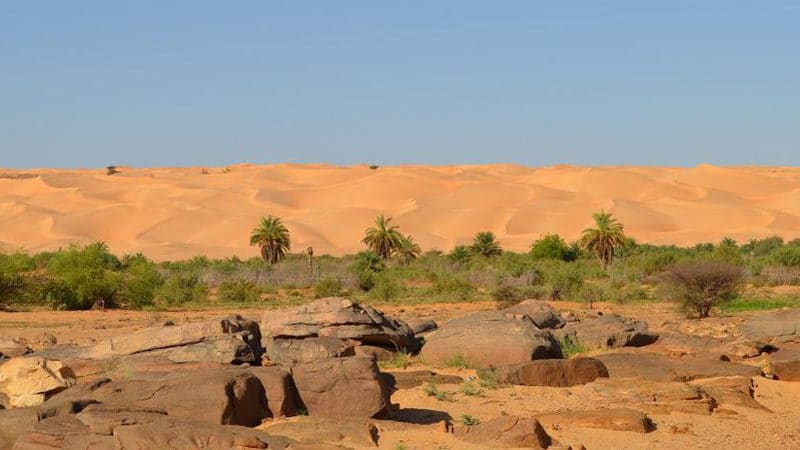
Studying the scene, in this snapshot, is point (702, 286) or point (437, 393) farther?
point (702, 286)

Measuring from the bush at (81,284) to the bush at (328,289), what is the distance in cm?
699

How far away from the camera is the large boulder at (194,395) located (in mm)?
10133

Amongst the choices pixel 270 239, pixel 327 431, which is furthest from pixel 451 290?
pixel 327 431

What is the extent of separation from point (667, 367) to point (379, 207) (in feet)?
230

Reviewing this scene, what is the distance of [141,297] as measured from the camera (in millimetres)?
28766

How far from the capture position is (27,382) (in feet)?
36.5

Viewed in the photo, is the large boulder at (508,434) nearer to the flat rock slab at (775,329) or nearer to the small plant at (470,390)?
the small plant at (470,390)

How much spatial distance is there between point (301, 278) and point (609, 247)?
13909mm

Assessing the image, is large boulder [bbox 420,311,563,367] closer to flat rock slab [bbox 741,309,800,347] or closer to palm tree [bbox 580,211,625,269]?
flat rock slab [bbox 741,309,800,347]

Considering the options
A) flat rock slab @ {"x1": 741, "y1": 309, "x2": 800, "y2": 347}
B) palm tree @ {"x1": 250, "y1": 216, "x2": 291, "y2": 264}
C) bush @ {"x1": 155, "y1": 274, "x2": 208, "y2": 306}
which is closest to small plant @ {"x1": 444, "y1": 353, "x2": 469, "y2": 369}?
flat rock slab @ {"x1": 741, "y1": 309, "x2": 800, "y2": 347}

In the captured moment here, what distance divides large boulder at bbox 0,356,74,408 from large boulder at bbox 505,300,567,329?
859 centimetres

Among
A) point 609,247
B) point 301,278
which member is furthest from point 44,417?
point 609,247

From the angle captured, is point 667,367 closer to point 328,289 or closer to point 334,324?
→ point 334,324

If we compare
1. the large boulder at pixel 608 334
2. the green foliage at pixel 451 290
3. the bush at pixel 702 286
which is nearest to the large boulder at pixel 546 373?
the large boulder at pixel 608 334
